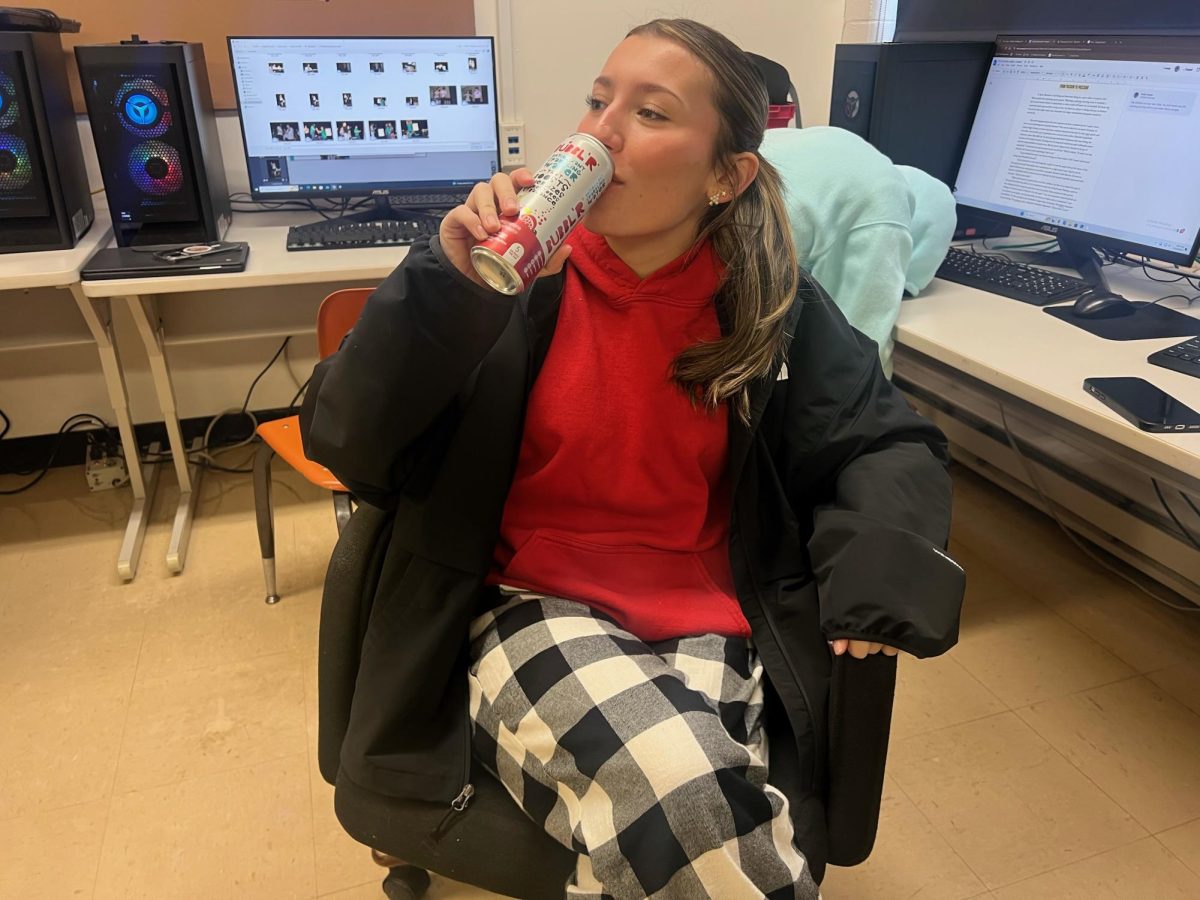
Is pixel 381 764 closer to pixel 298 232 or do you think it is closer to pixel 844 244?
pixel 844 244

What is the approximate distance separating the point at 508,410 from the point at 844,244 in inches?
35.0

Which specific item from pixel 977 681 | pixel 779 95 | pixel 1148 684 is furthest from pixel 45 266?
pixel 1148 684

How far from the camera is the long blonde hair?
3.35 ft

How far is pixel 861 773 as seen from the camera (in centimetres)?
97

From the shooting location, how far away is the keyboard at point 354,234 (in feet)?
6.90

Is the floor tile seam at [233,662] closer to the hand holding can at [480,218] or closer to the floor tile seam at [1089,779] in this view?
the hand holding can at [480,218]

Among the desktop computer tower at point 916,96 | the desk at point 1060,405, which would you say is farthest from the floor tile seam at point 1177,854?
the desktop computer tower at point 916,96

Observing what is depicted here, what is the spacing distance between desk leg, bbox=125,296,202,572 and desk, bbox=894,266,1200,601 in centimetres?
170

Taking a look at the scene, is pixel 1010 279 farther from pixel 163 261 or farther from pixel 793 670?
pixel 163 261

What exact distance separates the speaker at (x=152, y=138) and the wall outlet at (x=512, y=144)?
791 millimetres

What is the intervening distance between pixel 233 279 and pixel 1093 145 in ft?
5.96

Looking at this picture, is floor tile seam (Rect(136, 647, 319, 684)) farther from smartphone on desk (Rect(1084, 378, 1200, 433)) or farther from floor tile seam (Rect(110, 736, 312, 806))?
smartphone on desk (Rect(1084, 378, 1200, 433))

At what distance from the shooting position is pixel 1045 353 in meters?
1.48

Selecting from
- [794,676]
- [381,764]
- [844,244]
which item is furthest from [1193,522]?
[381,764]
